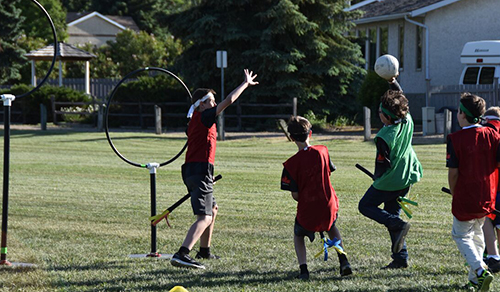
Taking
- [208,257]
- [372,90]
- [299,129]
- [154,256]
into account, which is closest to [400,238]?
[299,129]

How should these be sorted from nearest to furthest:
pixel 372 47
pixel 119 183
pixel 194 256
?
pixel 194 256
pixel 119 183
pixel 372 47

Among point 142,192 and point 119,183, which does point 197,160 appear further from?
point 119,183

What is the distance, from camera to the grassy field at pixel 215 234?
594cm

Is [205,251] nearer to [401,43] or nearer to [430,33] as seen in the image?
[430,33]

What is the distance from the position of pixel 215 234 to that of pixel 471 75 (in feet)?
64.4

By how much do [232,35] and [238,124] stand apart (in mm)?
3324

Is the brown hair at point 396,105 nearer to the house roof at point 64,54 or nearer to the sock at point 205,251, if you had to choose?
the sock at point 205,251

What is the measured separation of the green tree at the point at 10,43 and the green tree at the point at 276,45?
17530mm

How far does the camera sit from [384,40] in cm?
3322

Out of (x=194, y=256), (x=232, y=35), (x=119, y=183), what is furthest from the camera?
(x=232, y=35)

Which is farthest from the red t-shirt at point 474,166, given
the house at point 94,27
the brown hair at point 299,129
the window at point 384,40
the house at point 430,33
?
the house at point 94,27

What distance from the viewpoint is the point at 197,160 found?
258 inches

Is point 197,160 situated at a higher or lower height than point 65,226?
higher

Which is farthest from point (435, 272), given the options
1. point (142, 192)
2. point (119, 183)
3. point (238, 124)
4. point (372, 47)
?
point (372, 47)
